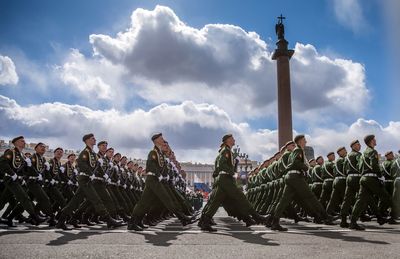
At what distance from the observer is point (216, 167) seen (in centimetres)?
916

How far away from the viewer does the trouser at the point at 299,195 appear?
347 inches

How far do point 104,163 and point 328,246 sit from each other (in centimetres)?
645

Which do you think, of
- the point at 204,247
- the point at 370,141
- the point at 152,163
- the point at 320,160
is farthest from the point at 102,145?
the point at 320,160

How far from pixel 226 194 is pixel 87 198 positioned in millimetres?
3052

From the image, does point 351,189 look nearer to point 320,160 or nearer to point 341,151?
point 341,151

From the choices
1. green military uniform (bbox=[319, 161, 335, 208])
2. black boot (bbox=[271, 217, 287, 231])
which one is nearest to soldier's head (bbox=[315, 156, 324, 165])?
green military uniform (bbox=[319, 161, 335, 208])

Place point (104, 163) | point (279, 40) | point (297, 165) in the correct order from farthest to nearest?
1. point (279, 40)
2. point (104, 163)
3. point (297, 165)

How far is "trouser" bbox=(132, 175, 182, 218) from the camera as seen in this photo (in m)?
8.91

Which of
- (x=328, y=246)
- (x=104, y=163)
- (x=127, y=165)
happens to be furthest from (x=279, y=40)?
(x=328, y=246)

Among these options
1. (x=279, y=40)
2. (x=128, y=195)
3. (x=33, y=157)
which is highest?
(x=279, y=40)

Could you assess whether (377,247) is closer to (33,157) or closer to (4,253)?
(4,253)

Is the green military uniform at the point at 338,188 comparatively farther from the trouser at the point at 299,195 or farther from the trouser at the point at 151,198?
the trouser at the point at 151,198

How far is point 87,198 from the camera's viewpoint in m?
9.14

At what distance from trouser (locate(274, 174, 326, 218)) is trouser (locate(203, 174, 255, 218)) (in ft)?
2.17
